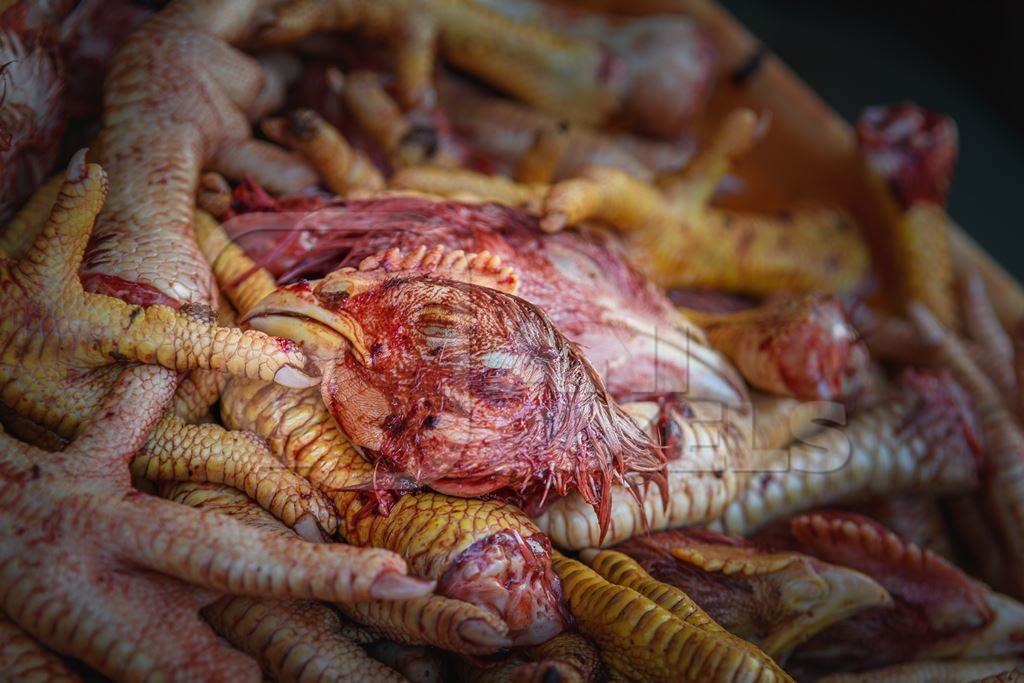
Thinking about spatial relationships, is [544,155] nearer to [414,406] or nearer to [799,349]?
[799,349]

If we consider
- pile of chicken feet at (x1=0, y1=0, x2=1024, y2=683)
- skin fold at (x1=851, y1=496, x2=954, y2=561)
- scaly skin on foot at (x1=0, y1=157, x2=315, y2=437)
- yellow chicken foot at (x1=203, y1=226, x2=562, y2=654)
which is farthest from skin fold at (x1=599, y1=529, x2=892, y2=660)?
scaly skin on foot at (x1=0, y1=157, x2=315, y2=437)

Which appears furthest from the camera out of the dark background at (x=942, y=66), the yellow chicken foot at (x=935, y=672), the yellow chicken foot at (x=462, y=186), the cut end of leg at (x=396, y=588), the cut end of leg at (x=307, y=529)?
the dark background at (x=942, y=66)

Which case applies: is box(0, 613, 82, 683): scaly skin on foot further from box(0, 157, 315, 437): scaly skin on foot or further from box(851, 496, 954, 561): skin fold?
box(851, 496, 954, 561): skin fold

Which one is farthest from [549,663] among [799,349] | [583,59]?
[583,59]

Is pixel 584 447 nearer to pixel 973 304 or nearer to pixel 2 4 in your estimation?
pixel 2 4

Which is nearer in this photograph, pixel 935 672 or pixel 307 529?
pixel 307 529

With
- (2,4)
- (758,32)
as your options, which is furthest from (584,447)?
(758,32)

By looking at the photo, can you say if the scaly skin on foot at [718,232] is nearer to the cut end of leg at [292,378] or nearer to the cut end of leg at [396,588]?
the cut end of leg at [292,378]

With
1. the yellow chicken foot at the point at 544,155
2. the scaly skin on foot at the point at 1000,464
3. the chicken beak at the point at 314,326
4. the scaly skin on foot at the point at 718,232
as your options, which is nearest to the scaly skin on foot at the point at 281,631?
the chicken beak at the point at 314,326
